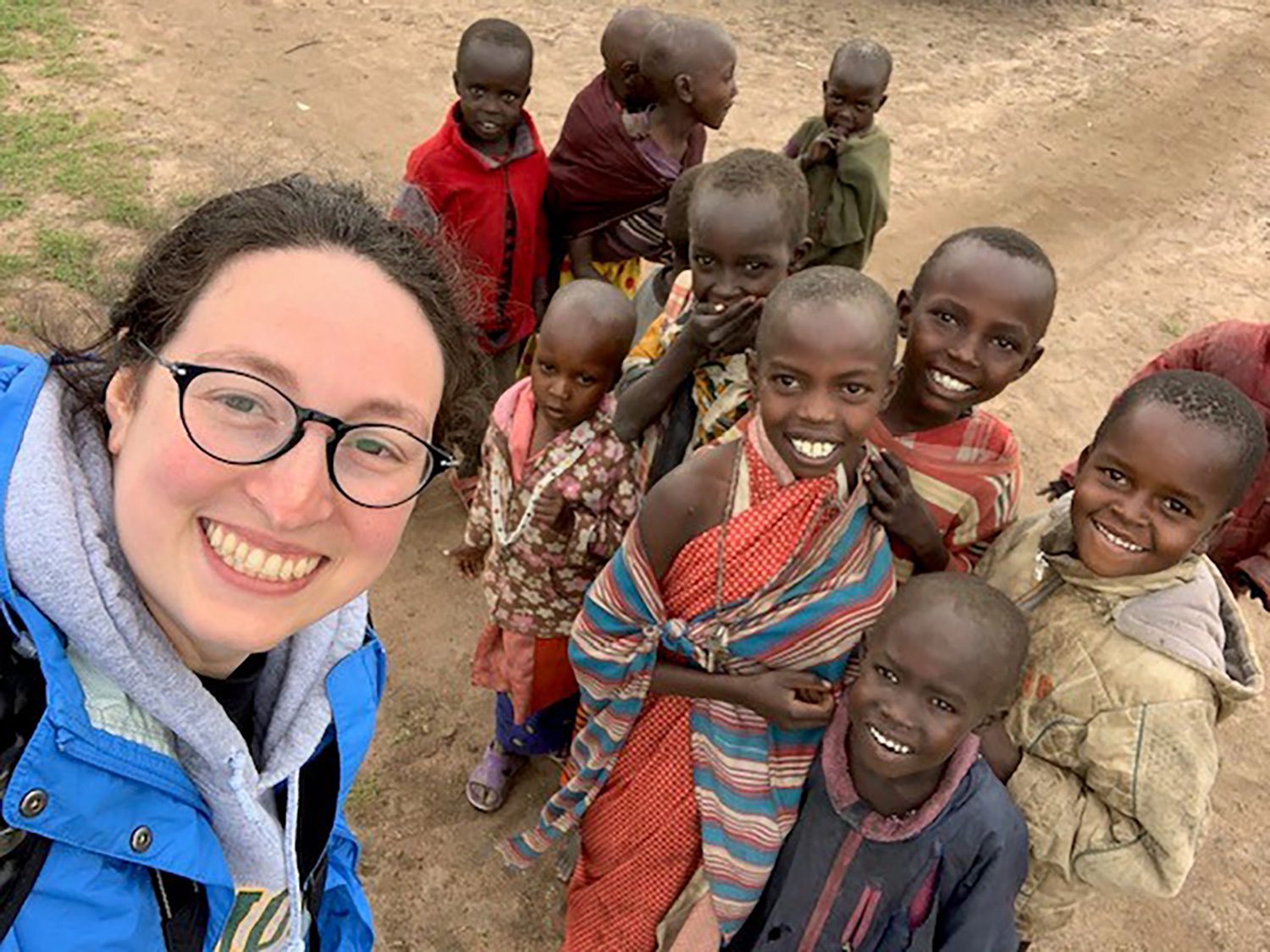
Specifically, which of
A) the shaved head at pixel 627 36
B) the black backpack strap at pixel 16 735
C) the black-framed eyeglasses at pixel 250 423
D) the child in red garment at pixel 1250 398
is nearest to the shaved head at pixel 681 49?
the shaved head at pixel 627 36

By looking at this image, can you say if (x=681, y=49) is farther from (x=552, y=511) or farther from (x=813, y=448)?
(x=813, y=448)

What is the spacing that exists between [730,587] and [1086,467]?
69 cm

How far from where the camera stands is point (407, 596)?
3.57 m

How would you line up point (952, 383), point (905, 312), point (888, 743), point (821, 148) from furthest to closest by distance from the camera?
point (821, 148)
point (905, 312)
point (952, 383)
point (888, 743)

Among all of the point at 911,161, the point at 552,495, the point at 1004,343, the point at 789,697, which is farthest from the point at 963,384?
the point at 911,161

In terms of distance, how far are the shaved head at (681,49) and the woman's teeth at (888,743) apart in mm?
2394

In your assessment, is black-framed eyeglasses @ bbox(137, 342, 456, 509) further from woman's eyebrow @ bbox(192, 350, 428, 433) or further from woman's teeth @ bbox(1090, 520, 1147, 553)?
→ woman's teeth @ bbox(1090, 520, 1147, 553)

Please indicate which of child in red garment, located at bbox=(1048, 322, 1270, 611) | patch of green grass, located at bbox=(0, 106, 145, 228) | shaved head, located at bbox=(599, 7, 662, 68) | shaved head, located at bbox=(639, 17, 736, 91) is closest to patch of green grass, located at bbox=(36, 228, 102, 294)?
patch of green grass, located at bbox=(0, 106, 145, 228)

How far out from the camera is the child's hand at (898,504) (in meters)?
1.93

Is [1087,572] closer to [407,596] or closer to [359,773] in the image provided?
[359,773]

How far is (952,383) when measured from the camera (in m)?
2.05

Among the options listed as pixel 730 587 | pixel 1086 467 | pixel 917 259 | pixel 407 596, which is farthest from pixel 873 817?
pixel 917 259

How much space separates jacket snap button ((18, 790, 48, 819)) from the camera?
3.41 ft

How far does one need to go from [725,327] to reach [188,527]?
4.06ft
